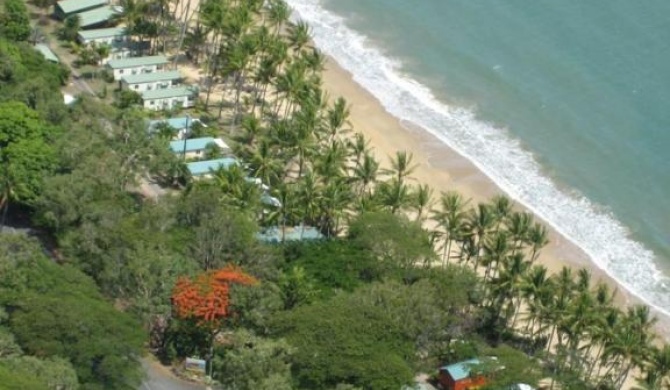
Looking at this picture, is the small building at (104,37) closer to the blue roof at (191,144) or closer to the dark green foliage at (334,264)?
the blue roof at (191,144)

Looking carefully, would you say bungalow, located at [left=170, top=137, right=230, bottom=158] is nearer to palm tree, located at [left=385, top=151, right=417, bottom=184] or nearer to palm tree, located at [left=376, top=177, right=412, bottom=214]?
palm tree, located at [left=385, top=151, right=417, bottom=184]

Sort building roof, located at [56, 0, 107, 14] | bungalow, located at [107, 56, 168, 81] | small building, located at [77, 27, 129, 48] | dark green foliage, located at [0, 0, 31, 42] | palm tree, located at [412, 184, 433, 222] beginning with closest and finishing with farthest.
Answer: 1. palm tree, located at [412, 184, 433, 222]
2. dark green foliage, located at [0, 0, 31, 42]
3. bungalow, located at [107, 56, 168, 81]
4. small building, located at [77, 27, 129, 48]
5. building roof, located at [56, 0, 107, 14]

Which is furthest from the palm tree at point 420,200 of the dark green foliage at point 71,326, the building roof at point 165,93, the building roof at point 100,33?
the building roof at point 100,33

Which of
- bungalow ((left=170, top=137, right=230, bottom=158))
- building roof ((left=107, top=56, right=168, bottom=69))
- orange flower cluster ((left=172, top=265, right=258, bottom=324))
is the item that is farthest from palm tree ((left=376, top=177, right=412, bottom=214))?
building roof ((left=107, top=56, right=168, bottom=69))

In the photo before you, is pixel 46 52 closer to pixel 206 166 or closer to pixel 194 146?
pixel 194 146

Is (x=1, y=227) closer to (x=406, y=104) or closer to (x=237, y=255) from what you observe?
(x=237, y=255)

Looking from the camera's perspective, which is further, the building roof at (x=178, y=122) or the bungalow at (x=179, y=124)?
the building roof at (x=178, y=122)
